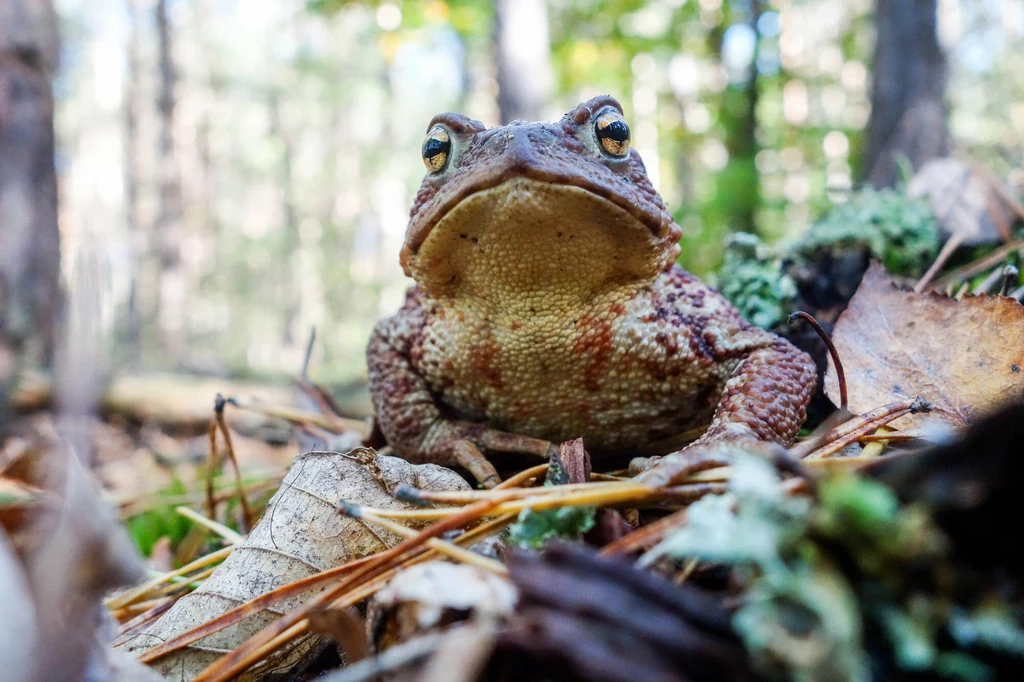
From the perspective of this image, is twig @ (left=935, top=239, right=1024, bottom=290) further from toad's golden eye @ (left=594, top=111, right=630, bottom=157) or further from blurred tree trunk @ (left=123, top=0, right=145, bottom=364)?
blurred tree trunk @ (left=123, top=0, right=145, bottom=364)

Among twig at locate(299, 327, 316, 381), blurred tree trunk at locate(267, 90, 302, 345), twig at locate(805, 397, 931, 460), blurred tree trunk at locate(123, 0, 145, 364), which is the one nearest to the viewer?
twig at locate(805, 397, 931, 460)

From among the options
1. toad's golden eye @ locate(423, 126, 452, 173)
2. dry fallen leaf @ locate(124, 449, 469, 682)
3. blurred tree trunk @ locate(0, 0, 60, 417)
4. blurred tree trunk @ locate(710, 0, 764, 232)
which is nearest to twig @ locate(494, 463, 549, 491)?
dry fallen leaf @ locate(124, 449, 469, 682)

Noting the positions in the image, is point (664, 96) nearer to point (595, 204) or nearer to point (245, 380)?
point (245, 380)

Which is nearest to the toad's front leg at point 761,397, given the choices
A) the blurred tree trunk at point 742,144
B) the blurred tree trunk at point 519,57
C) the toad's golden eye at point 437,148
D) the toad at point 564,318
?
the toad at point 564,318

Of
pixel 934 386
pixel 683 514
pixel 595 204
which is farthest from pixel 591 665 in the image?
pixel 934 386

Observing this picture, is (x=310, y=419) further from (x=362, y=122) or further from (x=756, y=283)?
(x=362, y=122)
